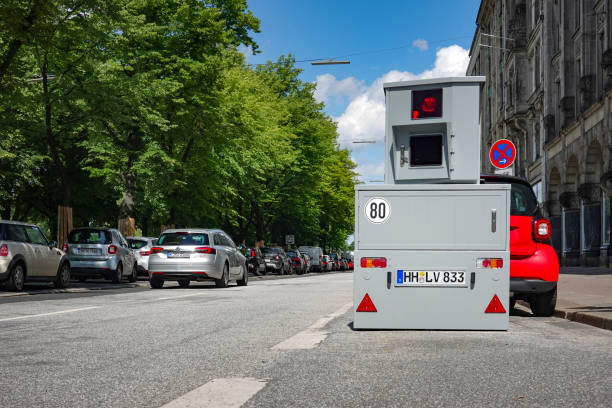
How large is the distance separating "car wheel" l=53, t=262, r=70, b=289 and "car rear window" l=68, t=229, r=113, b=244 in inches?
156

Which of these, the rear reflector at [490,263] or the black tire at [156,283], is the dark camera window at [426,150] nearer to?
the rear reflector at [490,263]

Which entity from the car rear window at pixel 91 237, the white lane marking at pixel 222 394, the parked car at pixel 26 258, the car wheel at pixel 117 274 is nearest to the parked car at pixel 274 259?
the car wheel at pixel 117 274

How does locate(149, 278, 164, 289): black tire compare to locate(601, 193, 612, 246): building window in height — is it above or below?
below

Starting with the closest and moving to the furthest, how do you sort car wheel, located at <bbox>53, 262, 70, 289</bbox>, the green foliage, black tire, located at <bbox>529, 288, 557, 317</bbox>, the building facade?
black tire, located at <bbox>529, 288, 557, 317</bbox> < car wheel, located at <bbox>53, 262, 70, 289</bbox> < the green foliage < the building facade

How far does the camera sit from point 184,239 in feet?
69.4

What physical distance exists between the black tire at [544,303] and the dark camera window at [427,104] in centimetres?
329

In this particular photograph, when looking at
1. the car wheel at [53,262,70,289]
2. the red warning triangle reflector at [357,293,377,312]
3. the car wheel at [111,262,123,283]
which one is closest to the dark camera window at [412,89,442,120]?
the red warning triangle reflector at [357,293,377,312]

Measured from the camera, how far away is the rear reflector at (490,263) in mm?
8633

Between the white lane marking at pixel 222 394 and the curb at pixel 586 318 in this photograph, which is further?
the curb at pixel 586 318

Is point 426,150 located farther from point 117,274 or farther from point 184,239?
point 117,274

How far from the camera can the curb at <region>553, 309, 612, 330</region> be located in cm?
976

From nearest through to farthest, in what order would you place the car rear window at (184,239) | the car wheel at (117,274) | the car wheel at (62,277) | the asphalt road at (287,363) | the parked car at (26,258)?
the asphalt road at (287,363)
the parked car at (26,258)
the car wheel at (62,277)
the car rear window at (184,239)
the car wheel at (117,274)

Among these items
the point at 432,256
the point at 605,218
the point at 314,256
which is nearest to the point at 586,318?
the point at 432,256

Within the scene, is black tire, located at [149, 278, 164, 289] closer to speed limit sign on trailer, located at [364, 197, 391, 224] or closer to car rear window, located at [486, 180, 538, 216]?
car rear window, located at [486, 180, 538, 216]
